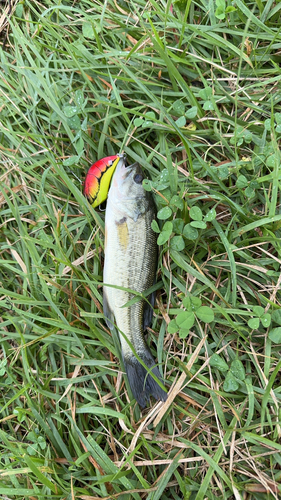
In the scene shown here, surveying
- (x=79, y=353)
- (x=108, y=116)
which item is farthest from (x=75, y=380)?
(x=108, y=116)

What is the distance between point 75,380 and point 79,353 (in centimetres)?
20

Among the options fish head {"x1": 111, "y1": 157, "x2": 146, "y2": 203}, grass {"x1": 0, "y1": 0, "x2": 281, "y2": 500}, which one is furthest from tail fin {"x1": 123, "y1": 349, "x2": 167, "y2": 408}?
fish head {"x1": 111, "y1": 157, "x2": 146, "y2": 203}

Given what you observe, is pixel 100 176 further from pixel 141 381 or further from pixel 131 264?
pixel 141 381

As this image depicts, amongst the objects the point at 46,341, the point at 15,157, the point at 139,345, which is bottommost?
the point at 139,345

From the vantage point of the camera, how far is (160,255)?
2471mm

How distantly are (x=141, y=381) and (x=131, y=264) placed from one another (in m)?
0.88

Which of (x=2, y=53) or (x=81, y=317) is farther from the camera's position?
(x=2, y=53)

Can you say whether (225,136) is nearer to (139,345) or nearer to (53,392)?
(139,345)

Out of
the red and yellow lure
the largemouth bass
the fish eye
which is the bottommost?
the largemouth bass

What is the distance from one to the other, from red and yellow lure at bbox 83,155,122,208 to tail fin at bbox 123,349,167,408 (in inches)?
50.2

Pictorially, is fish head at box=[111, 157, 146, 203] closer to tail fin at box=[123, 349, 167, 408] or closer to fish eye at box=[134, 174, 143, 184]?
fish eye at box=[134, 174, 143, 184]

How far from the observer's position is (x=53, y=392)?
2.55 meters

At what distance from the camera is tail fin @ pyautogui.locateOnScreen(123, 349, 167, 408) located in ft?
7.66

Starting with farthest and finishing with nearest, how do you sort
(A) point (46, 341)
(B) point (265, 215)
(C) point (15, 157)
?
1. (C) point (15, 157)
2. (A) point (46, 341)
3. (B) point (265, 215)
